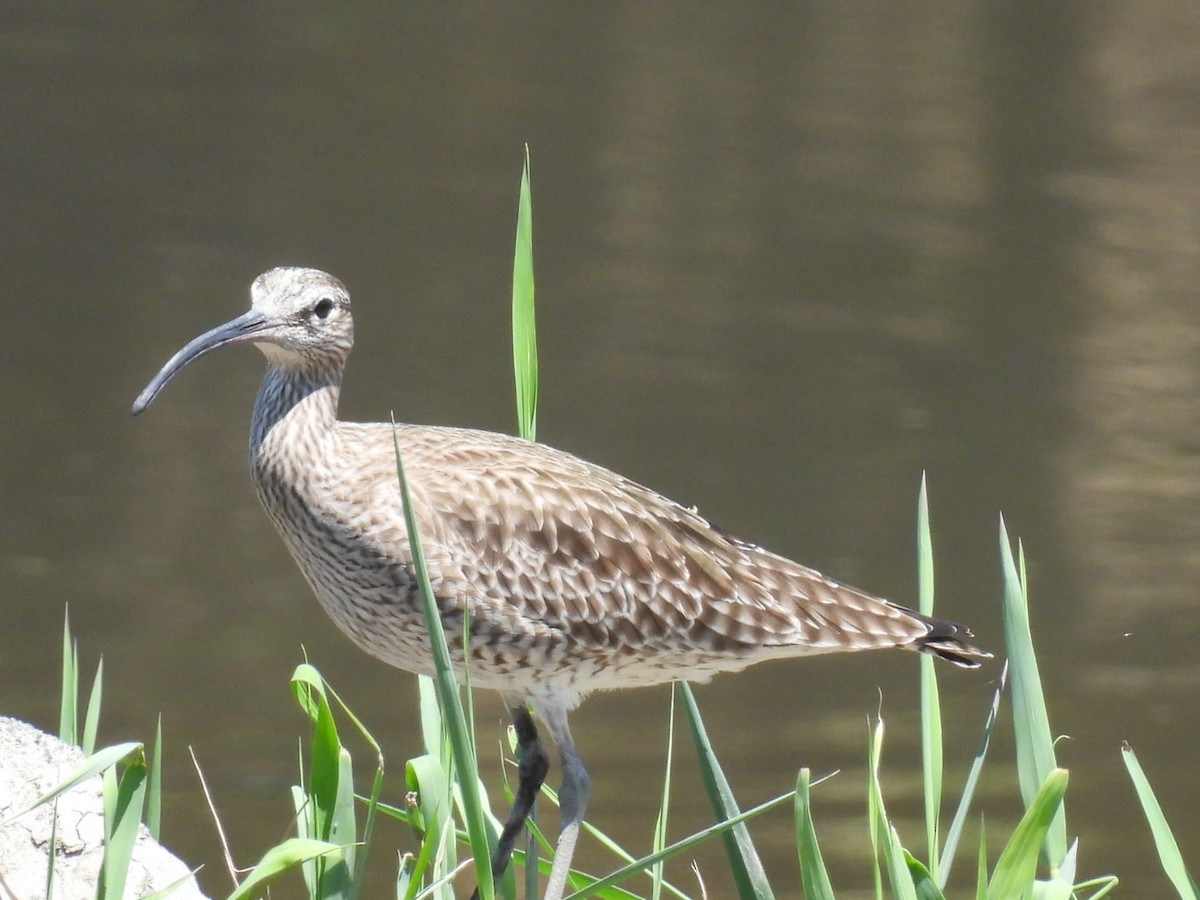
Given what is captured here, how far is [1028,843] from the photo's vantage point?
3.49 m

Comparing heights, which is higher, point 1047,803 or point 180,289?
point 1047,803

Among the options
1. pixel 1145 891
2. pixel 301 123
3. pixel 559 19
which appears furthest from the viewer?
pixel 559 19

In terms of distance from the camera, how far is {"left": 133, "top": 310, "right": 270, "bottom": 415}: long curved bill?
5023 mm

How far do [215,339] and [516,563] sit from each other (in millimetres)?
957

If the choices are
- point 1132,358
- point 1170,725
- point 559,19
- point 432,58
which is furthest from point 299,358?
point 559,19

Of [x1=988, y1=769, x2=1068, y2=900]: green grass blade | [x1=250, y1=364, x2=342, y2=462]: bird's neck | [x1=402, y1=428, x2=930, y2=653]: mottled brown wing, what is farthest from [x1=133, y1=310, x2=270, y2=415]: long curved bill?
[x1=988, y1=769, x2=1068, y2=900]: green grass blade

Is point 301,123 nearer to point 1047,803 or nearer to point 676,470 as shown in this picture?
point 676,470

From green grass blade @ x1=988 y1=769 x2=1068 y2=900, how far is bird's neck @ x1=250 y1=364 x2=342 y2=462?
2342 mm

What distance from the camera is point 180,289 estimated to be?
47.6ft

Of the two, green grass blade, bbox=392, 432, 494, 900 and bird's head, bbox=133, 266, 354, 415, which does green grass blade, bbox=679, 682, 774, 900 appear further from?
bird's head, bbox=133, 266, 354, 415

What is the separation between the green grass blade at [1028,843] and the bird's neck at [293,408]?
2342mm

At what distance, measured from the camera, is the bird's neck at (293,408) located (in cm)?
527

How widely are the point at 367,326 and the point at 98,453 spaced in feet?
8.99

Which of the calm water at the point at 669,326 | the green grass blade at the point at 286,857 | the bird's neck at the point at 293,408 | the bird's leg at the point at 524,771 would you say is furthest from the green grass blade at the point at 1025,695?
the calm water at the point at 669,326
